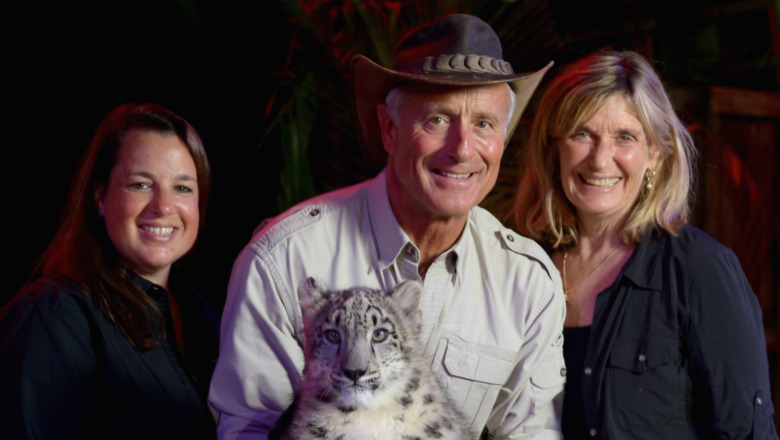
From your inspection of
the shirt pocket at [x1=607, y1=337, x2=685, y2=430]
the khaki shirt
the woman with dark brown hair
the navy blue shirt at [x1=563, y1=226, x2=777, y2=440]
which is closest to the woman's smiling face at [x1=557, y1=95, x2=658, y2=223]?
the navy blue shirt at [x1=563, y1=226, x2=777, y2=440]

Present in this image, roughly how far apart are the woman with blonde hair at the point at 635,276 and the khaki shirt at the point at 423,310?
252 mm

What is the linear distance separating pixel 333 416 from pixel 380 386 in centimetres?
14

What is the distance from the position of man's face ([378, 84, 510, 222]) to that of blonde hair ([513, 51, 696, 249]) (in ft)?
1.87

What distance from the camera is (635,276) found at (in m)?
2.74

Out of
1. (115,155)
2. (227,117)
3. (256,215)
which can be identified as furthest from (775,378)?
(115,155)

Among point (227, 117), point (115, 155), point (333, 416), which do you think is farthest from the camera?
point (227, 117)

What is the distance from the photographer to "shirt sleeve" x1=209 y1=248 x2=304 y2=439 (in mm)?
2184

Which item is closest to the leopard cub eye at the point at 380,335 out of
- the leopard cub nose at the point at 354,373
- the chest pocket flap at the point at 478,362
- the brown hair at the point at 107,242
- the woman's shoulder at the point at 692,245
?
the leopard cub nose at the point at 354,373

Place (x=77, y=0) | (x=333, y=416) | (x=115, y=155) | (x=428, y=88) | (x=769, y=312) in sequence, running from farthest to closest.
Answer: (x=769, y=312), (x=77, y=0), (x=115, y=155), (x=428, y=88), (x=333, y=416)

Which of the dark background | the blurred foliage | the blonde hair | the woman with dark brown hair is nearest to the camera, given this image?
the woman with dark brown hair

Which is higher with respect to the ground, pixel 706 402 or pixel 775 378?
pixel 706 402

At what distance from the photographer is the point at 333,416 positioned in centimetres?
198

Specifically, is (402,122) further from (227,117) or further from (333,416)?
(227,117)

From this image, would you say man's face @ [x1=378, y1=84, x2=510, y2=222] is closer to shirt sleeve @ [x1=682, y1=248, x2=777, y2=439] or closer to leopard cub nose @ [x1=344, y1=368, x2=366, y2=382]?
leopard cub nose @ [x1=344, y1=368, x2=366, y2=382]
